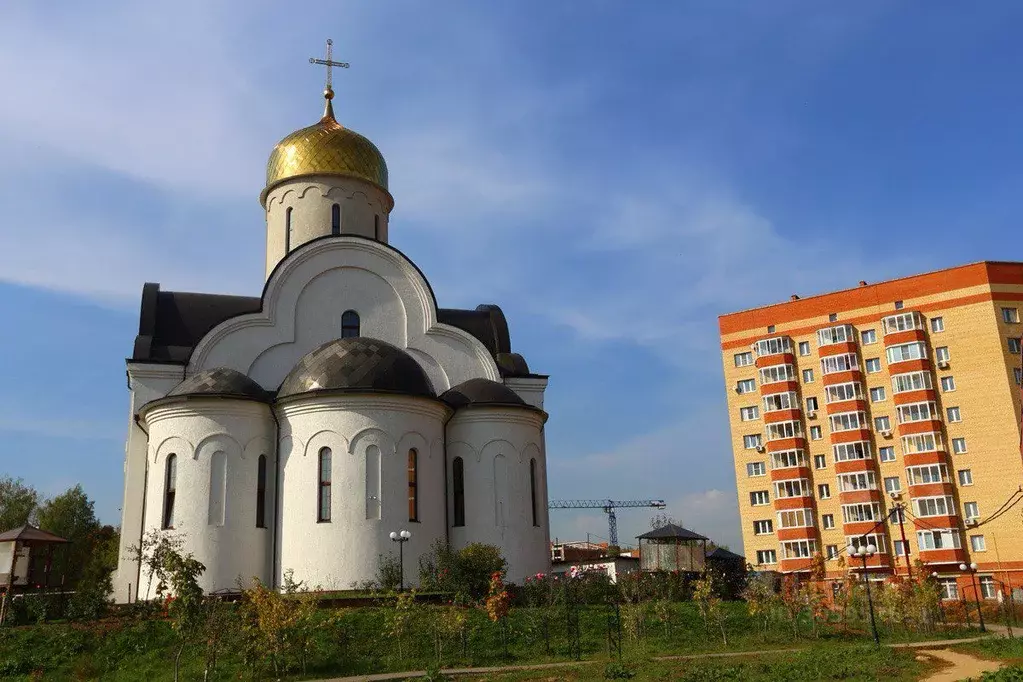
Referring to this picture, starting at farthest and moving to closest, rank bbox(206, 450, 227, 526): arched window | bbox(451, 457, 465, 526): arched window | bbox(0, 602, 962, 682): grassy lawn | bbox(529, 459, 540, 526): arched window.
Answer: bbox(529, 459, 540, 526): arched window
bbox(451, 457, 465, 526): arched window
bbox(206, 450, 227, 526): arched window
bbox(0, 602, 962, 682): grassy lawn

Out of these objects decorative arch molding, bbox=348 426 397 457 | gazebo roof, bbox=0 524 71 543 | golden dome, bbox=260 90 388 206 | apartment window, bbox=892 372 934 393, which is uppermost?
golden dome, bbox=260 90 388 206

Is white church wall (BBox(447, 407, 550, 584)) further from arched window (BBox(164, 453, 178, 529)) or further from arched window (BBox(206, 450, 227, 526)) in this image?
arched window (BBox(164, 453, 178, 529))

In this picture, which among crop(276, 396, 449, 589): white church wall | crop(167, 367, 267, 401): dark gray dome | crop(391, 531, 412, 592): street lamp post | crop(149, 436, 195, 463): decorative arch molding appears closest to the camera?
crop(391, 531, 412, 592): street lamp post

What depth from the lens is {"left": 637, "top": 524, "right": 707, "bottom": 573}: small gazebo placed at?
75.5 feet

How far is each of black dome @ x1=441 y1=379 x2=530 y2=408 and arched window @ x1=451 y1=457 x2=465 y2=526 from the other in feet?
4.64

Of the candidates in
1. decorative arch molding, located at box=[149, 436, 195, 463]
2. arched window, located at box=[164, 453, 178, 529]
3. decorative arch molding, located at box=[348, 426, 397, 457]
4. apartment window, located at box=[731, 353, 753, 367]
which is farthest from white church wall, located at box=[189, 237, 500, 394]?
apartment window, located at box=[731, 353, 753, 367]

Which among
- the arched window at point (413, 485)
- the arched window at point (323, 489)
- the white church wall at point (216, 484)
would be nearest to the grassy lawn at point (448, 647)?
the arched window at point (323, 489)

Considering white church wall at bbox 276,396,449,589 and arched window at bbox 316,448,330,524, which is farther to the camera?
arched window at bbox 316,448,330,524

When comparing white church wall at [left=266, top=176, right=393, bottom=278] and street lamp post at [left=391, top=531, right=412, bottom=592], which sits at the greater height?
white church wall at [left=266, top=176, right=393, bottom=278]

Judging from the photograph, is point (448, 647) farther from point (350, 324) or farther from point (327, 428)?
point (350, 324)

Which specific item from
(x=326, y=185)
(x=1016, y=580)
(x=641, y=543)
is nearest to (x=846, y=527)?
(x=1016, y=580)

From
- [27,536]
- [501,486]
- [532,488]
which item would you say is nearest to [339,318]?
[501,486]

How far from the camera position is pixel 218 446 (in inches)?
761

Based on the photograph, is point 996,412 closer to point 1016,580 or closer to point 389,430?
point 1016,580
